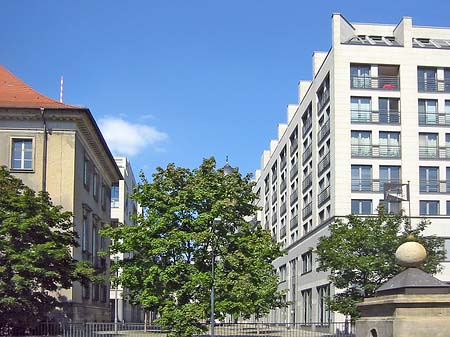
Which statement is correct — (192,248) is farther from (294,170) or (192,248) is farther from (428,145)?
(294,170)

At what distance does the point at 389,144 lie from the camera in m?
58.0

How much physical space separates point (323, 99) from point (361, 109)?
18.4 feet

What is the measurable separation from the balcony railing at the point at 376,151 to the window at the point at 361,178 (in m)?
0.95

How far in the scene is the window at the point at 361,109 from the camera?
190 feet

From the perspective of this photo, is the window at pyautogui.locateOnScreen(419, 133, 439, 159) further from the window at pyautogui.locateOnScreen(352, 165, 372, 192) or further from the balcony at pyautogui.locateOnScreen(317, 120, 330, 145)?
the balcony at pyautogui.locateOnScreen(317, 120, 330, 145)

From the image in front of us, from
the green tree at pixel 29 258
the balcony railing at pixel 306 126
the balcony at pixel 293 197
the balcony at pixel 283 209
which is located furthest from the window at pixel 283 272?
the green tree at pixel 29 258

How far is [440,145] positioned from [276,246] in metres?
27.1

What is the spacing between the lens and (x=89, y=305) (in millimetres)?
47031

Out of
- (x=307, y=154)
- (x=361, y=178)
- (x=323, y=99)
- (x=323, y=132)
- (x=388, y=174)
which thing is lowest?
(x=361, y=178)

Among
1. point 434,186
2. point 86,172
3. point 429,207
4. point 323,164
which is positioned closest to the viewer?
point 86,172

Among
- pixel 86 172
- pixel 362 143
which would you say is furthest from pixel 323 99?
pixel 86 172

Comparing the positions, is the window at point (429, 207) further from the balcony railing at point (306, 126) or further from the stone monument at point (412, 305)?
the stone monument at point (412, 305)

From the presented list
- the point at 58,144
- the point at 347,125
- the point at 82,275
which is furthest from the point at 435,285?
the point at 347,125

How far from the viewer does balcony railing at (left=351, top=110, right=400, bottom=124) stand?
58000mm
